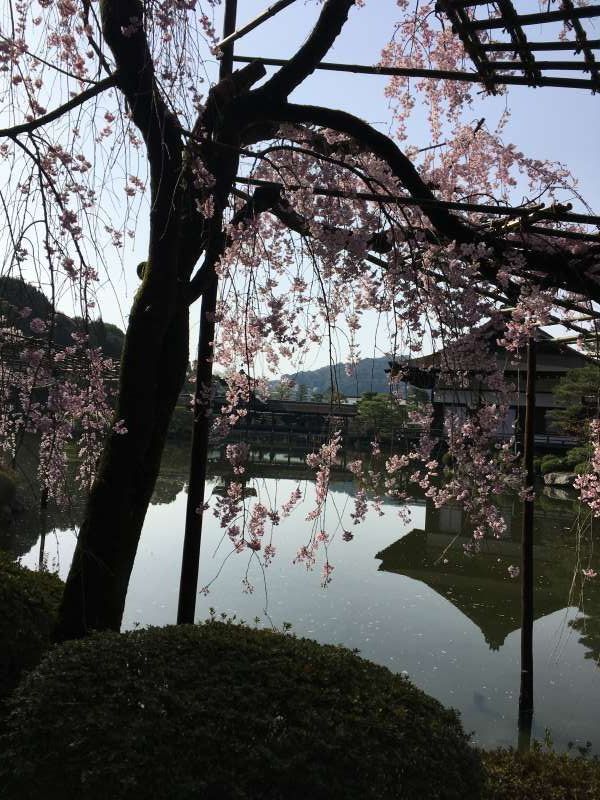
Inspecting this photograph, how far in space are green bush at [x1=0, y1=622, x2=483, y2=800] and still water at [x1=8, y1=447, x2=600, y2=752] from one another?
2466 mm

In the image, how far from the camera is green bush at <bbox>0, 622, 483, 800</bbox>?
208 cm

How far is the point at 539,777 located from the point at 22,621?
3.24 m

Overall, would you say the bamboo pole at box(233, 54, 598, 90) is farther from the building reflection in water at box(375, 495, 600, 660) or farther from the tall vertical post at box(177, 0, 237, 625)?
the building reflection in water at box(375, 495, 600, 660)

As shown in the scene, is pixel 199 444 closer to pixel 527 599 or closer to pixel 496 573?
pixel 527 599

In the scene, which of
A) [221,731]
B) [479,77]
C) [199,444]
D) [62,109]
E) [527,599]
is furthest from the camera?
[527,599]

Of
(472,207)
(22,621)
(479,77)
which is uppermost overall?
(479,77)

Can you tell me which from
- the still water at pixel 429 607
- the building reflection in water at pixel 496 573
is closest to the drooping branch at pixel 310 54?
the still water at pixel 429 607

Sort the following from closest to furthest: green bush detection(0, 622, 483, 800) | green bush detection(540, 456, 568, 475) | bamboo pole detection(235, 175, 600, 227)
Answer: green bush detection(0, 622, 483, 800)
bamboo pole detection(235, 175, 600, 227)
green bush detection(540, 456, 568, 475)

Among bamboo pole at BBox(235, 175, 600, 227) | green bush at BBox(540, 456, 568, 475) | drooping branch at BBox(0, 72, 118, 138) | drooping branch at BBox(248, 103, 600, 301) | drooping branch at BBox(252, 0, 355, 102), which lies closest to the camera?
drooping branch at BBox(0, 72, 118, 138)

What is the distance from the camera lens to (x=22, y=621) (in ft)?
11.6

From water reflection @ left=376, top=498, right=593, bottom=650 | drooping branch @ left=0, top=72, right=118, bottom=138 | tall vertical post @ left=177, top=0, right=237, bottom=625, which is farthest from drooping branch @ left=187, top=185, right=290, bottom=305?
water reflection @ left=376, top=498, right=593, bottom=650

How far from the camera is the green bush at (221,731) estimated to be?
2.08 meters

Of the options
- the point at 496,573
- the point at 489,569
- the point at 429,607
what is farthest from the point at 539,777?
the point at 489,569

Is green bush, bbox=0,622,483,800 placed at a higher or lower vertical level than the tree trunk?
lower
